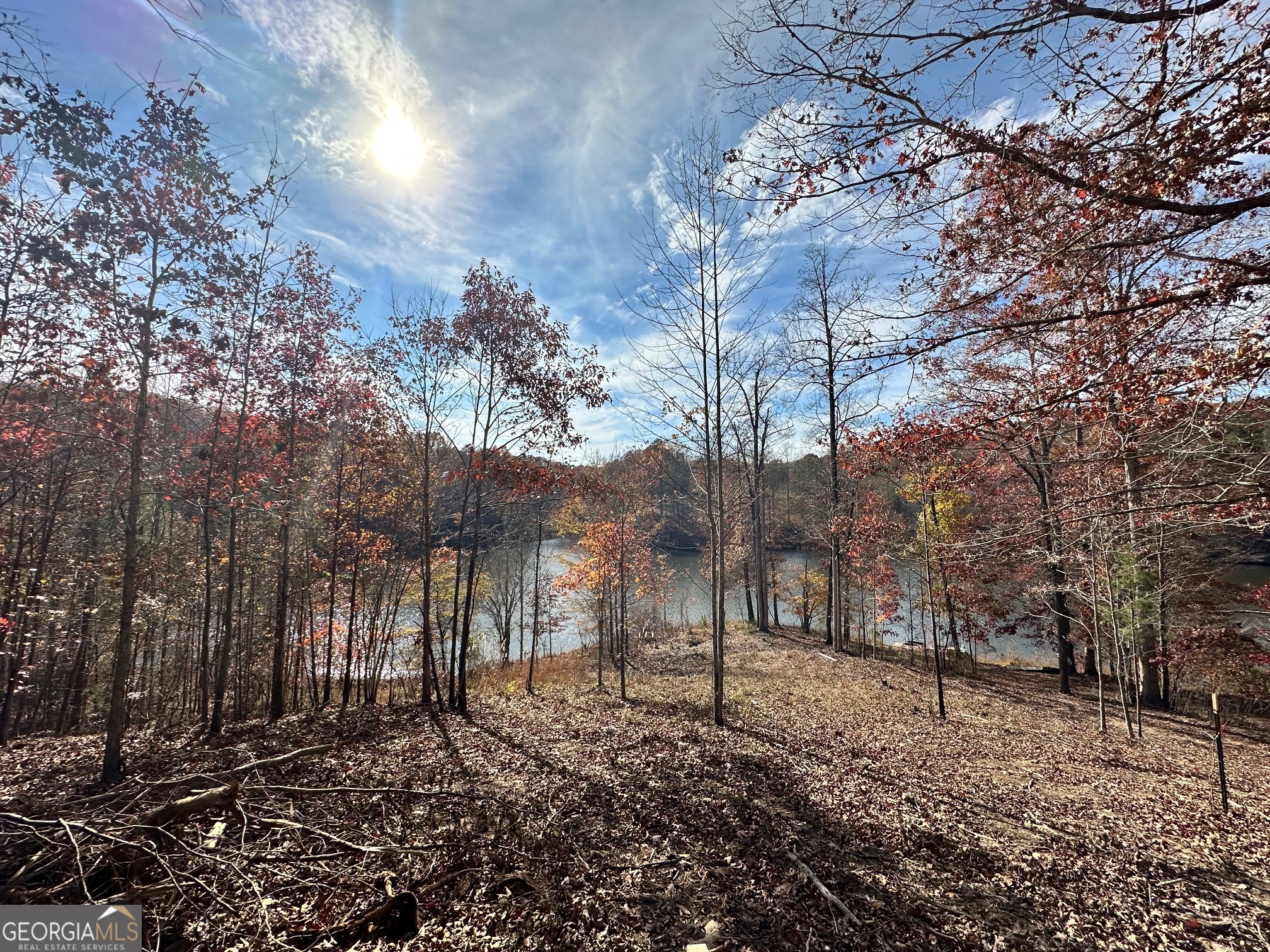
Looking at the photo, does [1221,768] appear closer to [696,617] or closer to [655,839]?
[655,839]

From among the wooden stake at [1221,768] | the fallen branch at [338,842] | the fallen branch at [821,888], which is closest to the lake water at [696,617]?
the fallen branch at [338,842]

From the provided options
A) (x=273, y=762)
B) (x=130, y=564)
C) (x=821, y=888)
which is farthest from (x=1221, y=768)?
(x=130, y=564)

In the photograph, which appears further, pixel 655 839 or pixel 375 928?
pixel 655 839

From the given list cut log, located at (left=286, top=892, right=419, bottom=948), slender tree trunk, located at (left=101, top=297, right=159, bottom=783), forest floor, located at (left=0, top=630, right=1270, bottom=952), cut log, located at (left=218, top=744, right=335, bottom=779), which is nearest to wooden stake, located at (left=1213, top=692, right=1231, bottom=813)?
forest floor, located at (left=0, top=630, right=1270, bottom=952)

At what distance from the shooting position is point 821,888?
11.9 feet

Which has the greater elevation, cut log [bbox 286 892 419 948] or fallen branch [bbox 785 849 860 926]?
cut log [bbox 286 892 419 948]

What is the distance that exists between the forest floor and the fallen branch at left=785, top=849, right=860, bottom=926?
40 mm

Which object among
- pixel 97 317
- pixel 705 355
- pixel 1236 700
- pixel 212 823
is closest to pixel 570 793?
pixel 212 823

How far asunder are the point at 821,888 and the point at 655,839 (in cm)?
149

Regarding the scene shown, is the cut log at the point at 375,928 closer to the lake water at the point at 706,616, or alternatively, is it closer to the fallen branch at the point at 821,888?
the fallen branch at the point at 821,888

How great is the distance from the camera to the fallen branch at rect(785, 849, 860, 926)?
338 centimetres

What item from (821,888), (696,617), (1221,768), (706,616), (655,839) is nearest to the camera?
(821,888)

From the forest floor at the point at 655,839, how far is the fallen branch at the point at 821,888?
4 cm

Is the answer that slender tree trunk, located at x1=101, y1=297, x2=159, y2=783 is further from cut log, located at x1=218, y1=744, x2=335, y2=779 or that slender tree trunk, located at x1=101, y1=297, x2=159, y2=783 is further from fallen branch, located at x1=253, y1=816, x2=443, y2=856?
fallen branch, located at x1=253, y1=816, x2=443, y2=856
